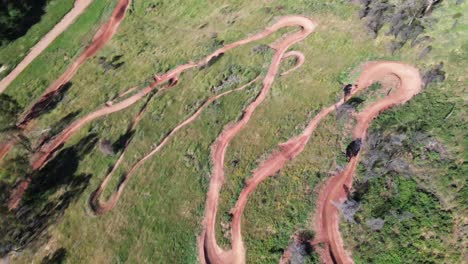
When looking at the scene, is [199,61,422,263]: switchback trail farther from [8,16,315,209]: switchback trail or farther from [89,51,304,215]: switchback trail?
[8,16,315,209]: switchback trail

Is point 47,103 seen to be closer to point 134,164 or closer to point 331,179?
point 134,164

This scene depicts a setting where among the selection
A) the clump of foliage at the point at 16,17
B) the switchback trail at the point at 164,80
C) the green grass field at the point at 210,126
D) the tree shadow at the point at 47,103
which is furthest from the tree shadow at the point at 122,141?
the clump of foliage at the point at 16,17

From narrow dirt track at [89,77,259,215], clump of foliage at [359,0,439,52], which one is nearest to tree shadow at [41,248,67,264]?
narrow dirt track at [89,77,259,215]

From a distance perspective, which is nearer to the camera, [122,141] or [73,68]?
[122,141]

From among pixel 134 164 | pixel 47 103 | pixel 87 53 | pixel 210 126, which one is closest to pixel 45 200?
pixel 134 164

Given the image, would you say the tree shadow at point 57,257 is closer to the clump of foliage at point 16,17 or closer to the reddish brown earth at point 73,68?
the reddish brown earth at point 73,68

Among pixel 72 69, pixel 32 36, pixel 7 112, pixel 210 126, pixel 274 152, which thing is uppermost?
pixel 32 36
